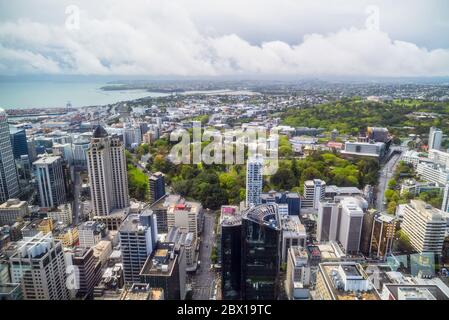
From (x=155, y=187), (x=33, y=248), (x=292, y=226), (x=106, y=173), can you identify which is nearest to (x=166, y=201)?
(x=155, y=187)

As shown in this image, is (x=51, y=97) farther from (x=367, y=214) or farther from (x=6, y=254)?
(x=367, y=214)

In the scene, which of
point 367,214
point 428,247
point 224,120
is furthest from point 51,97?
point 224,120

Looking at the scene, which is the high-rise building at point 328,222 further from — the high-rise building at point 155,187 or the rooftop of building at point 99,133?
the rooftop of building at point 99,133

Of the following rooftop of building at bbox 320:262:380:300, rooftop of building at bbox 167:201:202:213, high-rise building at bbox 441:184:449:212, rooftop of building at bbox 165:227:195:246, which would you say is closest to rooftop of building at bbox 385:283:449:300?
rooftop of building at bbox 320:262:380:300

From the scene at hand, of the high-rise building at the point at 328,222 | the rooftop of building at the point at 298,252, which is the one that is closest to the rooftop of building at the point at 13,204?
the rooftop of building at the point at 298,252

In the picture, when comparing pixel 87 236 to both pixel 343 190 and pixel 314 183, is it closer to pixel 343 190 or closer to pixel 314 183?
pixel 314 183

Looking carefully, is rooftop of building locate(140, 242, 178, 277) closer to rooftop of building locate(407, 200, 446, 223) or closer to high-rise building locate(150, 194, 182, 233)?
high-rise building locate(150, 194, 182, 233)
